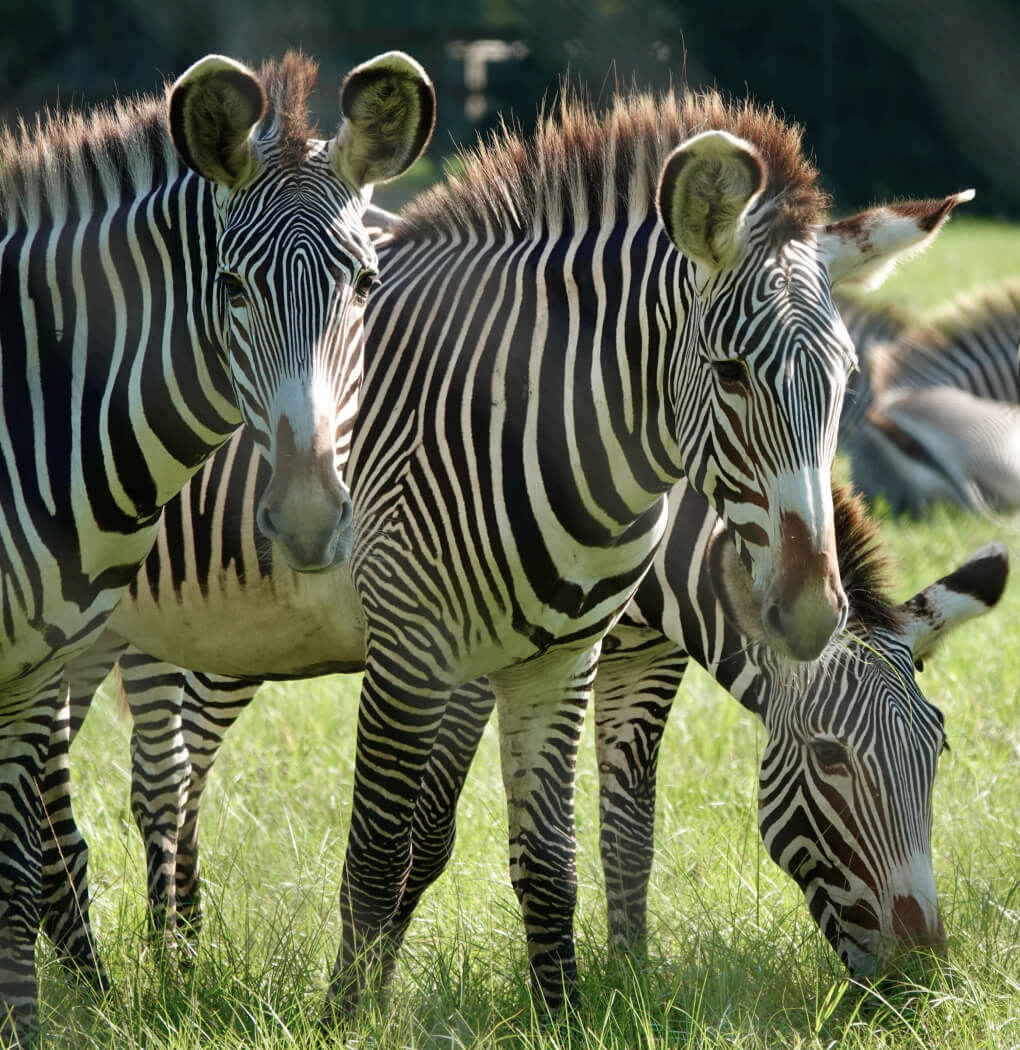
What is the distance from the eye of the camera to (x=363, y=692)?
10.8ft

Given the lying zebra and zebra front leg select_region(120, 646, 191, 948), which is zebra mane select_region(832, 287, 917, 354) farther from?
zebra front leg select_region(120, 646, 191, 948)

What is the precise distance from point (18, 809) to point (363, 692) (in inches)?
32.4

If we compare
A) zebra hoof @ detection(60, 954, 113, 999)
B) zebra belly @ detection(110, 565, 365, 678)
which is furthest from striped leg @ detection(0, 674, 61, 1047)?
zebra belly @ detection(110, 565, 365, 678)

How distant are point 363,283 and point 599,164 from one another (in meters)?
0.75

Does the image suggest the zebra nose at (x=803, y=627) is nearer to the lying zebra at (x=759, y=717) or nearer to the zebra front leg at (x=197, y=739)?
the lying zebra at (x=759, y=717)

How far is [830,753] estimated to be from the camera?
325cm

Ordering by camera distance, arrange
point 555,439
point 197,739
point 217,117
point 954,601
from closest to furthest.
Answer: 1. point 217,117
2. point 555,439
3. point 954,601
4. point 197,739

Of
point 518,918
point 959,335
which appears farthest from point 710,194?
point 959,335

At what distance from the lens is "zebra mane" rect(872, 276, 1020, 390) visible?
9086 mm

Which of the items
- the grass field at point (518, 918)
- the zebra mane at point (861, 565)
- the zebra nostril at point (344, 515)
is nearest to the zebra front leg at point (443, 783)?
the grass field at point (518, 918)

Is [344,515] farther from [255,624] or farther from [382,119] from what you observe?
[255,624]

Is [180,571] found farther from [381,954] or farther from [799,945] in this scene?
[799,945]

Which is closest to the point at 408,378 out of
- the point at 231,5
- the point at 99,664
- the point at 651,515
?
the point at 651,515

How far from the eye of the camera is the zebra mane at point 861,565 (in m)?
3.41
